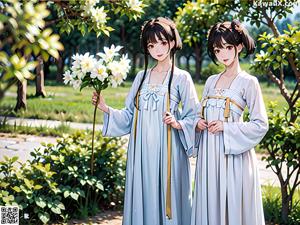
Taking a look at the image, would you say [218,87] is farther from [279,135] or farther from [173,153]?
[279,135]

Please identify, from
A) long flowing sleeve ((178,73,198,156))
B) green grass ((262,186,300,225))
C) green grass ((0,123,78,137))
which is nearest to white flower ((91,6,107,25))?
long flowing sleeve ((178,73,198,156))

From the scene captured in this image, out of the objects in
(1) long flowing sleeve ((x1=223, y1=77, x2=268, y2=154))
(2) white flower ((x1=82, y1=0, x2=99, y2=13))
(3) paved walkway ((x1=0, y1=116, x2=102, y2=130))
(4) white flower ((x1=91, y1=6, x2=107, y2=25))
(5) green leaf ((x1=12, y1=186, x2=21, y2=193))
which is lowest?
(5) green leaf ((x1=12, y1=186, x2=21, y2=193))

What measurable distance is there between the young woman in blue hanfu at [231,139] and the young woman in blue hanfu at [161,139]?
0.66 feet

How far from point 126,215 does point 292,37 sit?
1709mm

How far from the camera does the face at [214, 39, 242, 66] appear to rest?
9.14ft

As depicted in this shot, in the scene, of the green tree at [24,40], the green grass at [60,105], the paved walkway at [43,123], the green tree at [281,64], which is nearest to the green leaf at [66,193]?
the green tree at [281,64]

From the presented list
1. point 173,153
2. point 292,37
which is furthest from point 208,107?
point 292,37

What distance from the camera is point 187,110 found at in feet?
9.93

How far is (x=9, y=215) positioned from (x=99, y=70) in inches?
40.2

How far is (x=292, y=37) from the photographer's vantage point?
11.7ft

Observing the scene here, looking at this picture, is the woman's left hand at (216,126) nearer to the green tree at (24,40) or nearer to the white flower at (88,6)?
the white flower at (88,6)

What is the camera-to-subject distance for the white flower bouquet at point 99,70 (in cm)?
314

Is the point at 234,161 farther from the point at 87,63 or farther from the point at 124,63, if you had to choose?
the point at 87,63

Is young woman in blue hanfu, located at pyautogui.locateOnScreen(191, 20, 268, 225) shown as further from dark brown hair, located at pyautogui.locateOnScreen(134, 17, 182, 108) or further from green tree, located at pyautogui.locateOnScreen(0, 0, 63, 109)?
green tree, located at pyautogui.locateOnScreen(0, 0, 63, 109)
